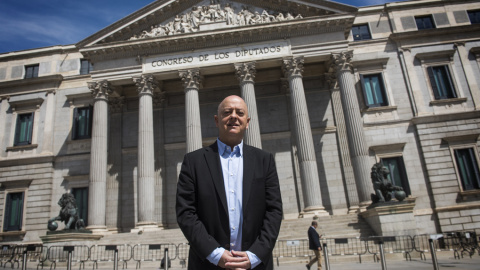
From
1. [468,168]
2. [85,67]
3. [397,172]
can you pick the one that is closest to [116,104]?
[85,67]

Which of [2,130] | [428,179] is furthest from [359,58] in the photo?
[2,130]

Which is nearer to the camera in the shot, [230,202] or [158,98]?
[230,202]

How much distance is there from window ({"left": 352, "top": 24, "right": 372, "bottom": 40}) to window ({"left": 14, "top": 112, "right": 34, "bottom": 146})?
1110 inches

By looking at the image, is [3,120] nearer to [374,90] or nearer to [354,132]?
[354,132]

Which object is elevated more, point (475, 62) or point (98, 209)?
point (475, 62)

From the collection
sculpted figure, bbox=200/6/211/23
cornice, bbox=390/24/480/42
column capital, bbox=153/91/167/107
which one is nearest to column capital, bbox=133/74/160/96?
column capital, bbox=153/91/167/107

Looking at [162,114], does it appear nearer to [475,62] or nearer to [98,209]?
[98,209]

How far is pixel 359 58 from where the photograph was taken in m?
27.8

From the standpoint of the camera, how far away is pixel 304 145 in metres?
22.5

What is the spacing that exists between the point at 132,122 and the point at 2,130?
11.2 m

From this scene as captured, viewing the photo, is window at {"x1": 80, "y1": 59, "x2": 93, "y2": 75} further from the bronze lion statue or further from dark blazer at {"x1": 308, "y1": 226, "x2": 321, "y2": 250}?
dark blazer at {"x1": 308, "y1": 226, "x2": 321, "y2": 250}

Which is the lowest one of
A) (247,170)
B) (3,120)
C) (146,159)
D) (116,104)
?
(247,170)

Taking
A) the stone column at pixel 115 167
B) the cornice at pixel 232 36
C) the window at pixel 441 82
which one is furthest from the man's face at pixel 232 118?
the window at pixel 441 82

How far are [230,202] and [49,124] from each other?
30395 millimetres
